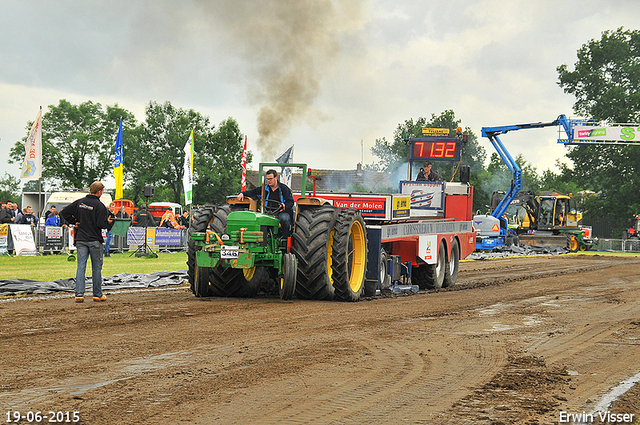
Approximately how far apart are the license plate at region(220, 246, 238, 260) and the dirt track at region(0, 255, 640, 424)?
0.67m

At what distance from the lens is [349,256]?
450 inches

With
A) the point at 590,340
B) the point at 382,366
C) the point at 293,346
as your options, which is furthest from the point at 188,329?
the point at 590,340

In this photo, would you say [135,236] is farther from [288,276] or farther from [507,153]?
[507,153]

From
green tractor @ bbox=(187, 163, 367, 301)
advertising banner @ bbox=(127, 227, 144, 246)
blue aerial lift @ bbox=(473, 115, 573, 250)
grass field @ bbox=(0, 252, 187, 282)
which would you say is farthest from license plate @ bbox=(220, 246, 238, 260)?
blue aerial lift @ bbox=(473, 115, 573, 250)

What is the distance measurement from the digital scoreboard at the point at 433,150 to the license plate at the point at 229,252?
699 cm

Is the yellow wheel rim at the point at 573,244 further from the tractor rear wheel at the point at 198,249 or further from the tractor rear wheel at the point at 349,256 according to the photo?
the tractor rear wheel at the point at 198,249

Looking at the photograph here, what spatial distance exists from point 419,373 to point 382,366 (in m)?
0.36

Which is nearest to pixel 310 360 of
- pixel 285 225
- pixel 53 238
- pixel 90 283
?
pixel 285 225

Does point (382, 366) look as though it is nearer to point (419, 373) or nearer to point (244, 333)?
point (419, 373)

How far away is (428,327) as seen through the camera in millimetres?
8578

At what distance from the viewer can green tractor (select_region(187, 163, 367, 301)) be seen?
33.7ft

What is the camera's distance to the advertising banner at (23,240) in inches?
844

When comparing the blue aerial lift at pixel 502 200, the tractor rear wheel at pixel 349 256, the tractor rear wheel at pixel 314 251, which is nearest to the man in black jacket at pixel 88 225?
the tractor rear wheel at pixel 314 251

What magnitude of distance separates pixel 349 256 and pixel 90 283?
4983 mm
